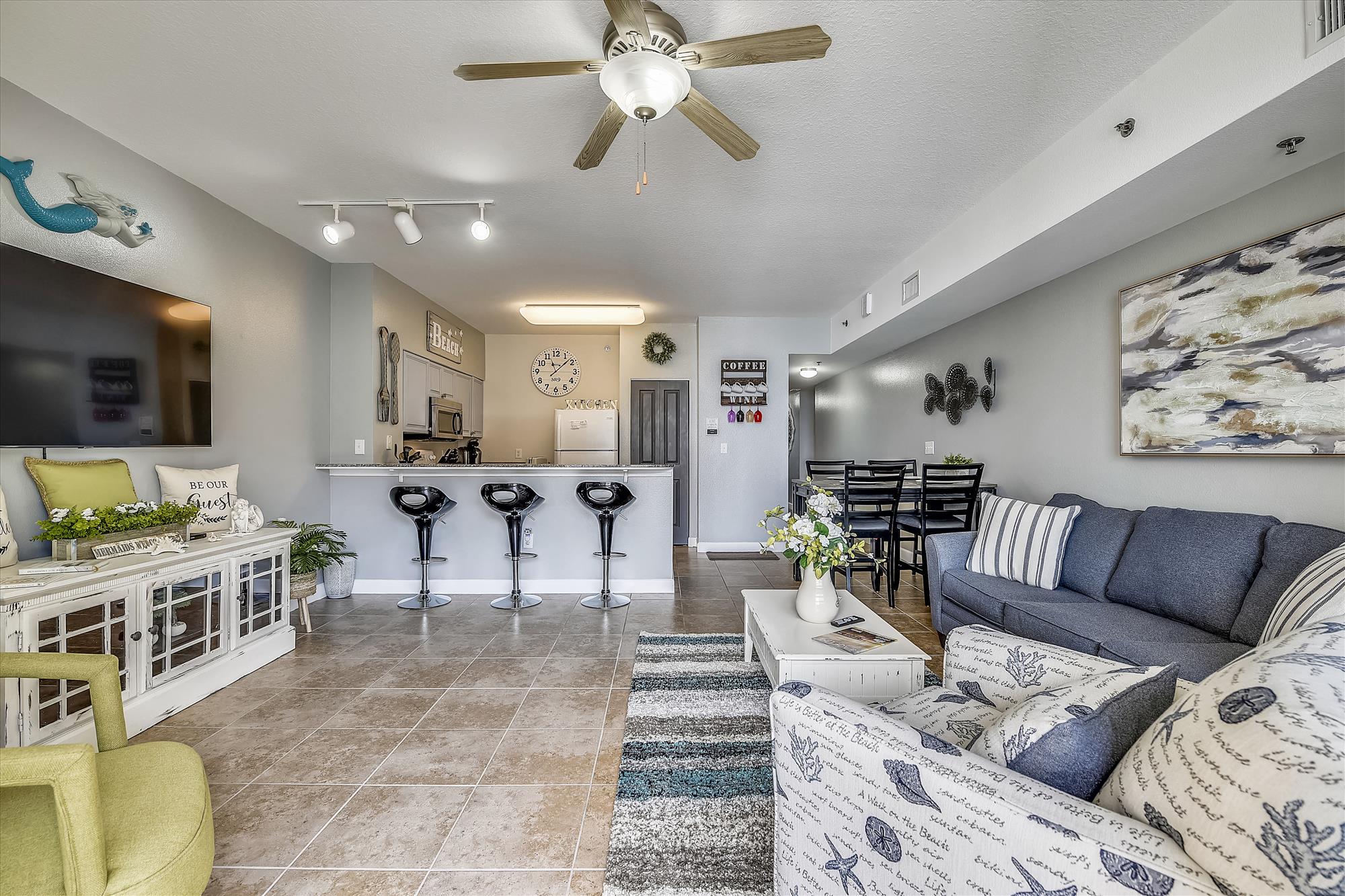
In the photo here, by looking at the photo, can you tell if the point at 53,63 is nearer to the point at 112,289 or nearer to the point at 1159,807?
the point at 112,289

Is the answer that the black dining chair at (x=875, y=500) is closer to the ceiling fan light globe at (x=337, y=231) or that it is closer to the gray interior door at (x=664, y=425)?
the gray interior door at (x=664, y=425)

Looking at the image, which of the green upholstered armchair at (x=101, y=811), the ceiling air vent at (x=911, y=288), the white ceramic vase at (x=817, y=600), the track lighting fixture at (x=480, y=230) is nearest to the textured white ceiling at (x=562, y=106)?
the track lighting fixture at (x=480, y=230)

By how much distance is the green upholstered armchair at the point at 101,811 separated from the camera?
3.22 feet

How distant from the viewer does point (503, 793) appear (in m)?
1.93

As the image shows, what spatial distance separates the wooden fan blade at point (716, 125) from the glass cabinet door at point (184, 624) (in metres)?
2.91

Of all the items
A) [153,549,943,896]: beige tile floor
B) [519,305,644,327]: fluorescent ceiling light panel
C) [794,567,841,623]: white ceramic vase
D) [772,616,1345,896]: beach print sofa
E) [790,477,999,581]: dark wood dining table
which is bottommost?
[153,549,943,896]: beige tile floor

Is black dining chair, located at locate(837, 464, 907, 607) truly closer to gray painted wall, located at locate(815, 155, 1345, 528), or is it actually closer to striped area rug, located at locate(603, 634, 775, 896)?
gray painted wall, located at locate(815, 155, 1345, 528)

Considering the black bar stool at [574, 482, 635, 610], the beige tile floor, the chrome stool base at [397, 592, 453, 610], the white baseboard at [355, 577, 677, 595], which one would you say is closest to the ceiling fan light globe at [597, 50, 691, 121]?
the beige tile floor

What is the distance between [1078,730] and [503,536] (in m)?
4.16

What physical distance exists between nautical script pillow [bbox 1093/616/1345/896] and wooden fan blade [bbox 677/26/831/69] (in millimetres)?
1806

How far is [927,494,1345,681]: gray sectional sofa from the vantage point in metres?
2.01

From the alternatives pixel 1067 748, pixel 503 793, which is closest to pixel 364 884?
pixel 503 793

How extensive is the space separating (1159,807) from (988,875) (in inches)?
9.6

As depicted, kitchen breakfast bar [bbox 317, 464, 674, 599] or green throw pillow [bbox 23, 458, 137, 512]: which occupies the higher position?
green throw pillow [bbox 23, 458, 137, 512]
